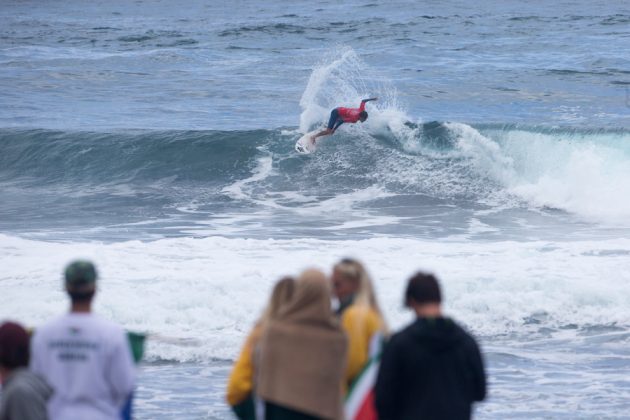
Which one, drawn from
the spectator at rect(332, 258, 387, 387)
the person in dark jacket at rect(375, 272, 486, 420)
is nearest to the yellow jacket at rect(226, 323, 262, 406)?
the spectator at rect(332, 258, 387, 387)

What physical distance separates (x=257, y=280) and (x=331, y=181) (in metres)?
8.72

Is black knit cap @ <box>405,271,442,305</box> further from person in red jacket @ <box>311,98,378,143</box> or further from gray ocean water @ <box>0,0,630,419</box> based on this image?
person in red jacket @ <box>311,98,378,143</box>

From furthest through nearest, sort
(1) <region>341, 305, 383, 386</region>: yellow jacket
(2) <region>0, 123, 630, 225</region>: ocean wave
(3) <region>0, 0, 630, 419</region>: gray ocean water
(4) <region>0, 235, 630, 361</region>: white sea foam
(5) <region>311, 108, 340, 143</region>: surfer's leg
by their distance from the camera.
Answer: (5) <region>311, 108, 340, 143</region>: surfer's leg < (2) <region>0, 123, 630, 225</region>: ocean wave < (4) <region>0, 235, 630, 361</region>: white sea foam < (3) <region>0, 0, 630, 419</region>: gray ocean water < (1) <region>341, 305, 383, 386</region>: yellow jacket

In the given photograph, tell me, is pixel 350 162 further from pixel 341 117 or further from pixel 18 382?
pixel 18 382

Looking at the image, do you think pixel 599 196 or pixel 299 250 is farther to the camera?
Result: pixel 599 196

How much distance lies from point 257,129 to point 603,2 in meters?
30.7

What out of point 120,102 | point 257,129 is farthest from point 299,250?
point 120,102

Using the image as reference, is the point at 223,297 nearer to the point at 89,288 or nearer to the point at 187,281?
the point at 187,281

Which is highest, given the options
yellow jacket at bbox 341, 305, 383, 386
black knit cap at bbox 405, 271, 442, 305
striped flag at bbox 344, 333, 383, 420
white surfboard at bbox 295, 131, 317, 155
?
white surfboard at bbox 295, 131, 317, 155

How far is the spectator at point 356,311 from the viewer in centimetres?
426

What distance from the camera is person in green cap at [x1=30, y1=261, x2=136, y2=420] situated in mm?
3984

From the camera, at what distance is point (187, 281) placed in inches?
477

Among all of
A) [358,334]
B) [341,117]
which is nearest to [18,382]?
[358,334]

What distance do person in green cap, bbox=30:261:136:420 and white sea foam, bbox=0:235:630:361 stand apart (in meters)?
5.68
